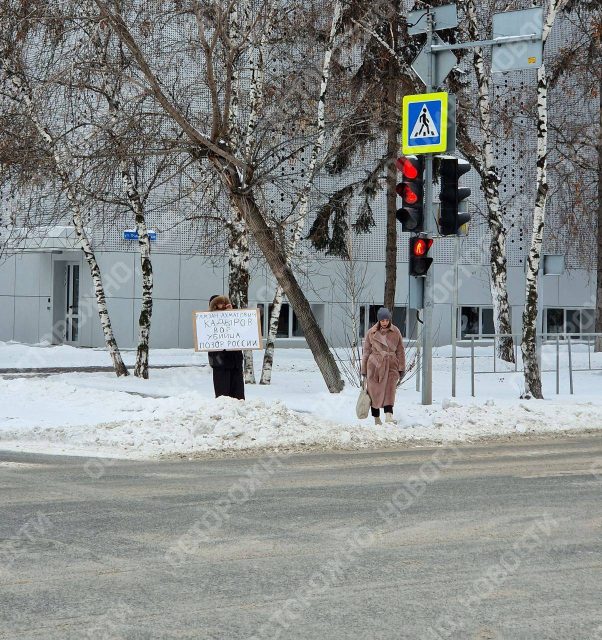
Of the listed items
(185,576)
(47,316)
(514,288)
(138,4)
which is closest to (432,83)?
(138,4)

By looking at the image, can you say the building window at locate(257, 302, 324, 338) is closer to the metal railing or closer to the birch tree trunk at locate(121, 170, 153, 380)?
the birch tree trunk at locate(121, 170, 153, 380)

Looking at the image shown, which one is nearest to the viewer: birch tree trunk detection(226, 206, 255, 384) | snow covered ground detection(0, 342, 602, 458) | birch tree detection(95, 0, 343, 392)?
snow covered ground detection(0, 342, 602, 458)

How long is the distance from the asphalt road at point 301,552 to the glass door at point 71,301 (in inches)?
1187

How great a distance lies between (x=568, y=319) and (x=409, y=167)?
33.2m

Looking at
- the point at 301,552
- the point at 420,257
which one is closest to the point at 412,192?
the point at 420,257

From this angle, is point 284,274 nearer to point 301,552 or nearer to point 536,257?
point 536,257

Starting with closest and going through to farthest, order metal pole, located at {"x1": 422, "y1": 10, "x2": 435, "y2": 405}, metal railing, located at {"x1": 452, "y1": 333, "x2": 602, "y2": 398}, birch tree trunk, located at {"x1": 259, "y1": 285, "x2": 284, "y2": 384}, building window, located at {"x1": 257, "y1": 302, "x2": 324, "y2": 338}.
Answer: metal pole, located at {"x1": 422, "y1": 10, "x2": 435, "y2": 405}, metal railing, located at {"x1": 452, "y1": 333, "x2": 602, "y2": 398}, birch tree trunk, located at {"x1": 259, "y1": 285, "x2": 284, "y2": 384}, building window, located at {"x1": 257, "y1": 302, "x2": 324, "y2": 338}

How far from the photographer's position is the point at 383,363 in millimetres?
16703

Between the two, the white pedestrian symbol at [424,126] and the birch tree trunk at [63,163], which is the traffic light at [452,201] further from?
→ the birch tree trunk at [63,163]

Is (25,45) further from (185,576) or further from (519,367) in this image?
(185,576)

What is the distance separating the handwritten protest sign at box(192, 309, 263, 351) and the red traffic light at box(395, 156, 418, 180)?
307 cm

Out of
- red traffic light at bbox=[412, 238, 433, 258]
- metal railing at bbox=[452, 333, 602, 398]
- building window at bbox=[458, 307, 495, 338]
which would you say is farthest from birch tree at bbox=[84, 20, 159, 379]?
building window at bbox=[458, 307, 495, 338]

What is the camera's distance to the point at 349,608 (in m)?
6.10

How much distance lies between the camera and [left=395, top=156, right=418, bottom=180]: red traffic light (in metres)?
17.7
